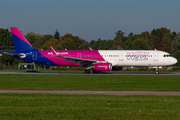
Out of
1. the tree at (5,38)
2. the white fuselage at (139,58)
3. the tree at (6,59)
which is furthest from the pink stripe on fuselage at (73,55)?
the tree at (5,38)

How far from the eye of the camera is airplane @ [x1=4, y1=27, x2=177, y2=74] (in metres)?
43.8

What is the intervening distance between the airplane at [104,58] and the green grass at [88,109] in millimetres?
26888

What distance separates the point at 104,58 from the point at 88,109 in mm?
31895

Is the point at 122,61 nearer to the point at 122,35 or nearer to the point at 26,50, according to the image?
the point at 26,50

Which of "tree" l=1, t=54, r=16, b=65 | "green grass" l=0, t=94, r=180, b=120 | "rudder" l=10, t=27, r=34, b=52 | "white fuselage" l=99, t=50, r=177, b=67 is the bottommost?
"green grass" l=0, t=94, r=180, b=120

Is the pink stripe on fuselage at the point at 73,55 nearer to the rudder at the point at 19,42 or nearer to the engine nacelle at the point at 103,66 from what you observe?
the engine nacelle at the point at 103,66

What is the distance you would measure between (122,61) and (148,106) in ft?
100

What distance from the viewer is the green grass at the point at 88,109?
1168cm

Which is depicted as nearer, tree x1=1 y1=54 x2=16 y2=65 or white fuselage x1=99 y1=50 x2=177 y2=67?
white fuselage x1=99 y1=50 x2=177 y2=67

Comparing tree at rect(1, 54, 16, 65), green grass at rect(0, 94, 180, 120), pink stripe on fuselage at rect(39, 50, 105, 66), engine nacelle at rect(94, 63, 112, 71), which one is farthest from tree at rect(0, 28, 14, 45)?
green grass at rect(0, 94, 180, 120)

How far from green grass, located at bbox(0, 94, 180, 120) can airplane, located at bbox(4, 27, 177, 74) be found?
26.9 meters

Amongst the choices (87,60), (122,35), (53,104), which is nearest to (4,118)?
(53,104)

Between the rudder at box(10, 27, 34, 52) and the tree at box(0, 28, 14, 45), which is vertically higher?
the tree at box(0, 28, 14, 45)

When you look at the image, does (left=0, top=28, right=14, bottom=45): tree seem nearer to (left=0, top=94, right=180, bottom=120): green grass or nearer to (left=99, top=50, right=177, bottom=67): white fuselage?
(left=99, top=50, right=177, bottom=67): white fuselage
